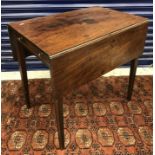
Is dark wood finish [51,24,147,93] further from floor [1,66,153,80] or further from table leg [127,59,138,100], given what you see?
floor [1,66,153,80]

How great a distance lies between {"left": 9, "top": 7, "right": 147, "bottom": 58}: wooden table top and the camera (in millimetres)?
1464

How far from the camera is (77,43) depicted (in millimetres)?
1459

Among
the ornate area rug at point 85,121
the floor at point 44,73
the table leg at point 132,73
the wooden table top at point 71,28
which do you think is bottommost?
the ornate area rug at point 85,121

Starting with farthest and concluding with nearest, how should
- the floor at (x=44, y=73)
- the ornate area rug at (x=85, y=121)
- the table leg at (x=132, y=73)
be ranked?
the floor at (x=44, y=73)
the table leg at (x=132, y=73)
the ornate area rug at (x=85, y=121)

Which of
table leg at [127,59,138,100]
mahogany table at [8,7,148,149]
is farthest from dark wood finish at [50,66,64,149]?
table leg at [127,59,138,100]

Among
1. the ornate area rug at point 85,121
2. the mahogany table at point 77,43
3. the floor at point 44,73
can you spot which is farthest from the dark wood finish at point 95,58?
the floor at point 44,73

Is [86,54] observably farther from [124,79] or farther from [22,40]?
[124,79]

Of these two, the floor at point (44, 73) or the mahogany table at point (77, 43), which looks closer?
the mahogany table at point (77, 43)

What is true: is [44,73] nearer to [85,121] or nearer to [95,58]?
[85,121]

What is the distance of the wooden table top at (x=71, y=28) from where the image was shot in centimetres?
146

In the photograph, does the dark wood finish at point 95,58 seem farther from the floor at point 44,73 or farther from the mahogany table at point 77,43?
the floor at point 44,73

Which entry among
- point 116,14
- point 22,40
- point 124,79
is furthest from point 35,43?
point 124,79

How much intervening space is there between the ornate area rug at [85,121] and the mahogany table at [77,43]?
0.21 m

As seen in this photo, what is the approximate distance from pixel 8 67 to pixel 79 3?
3.70 feet
